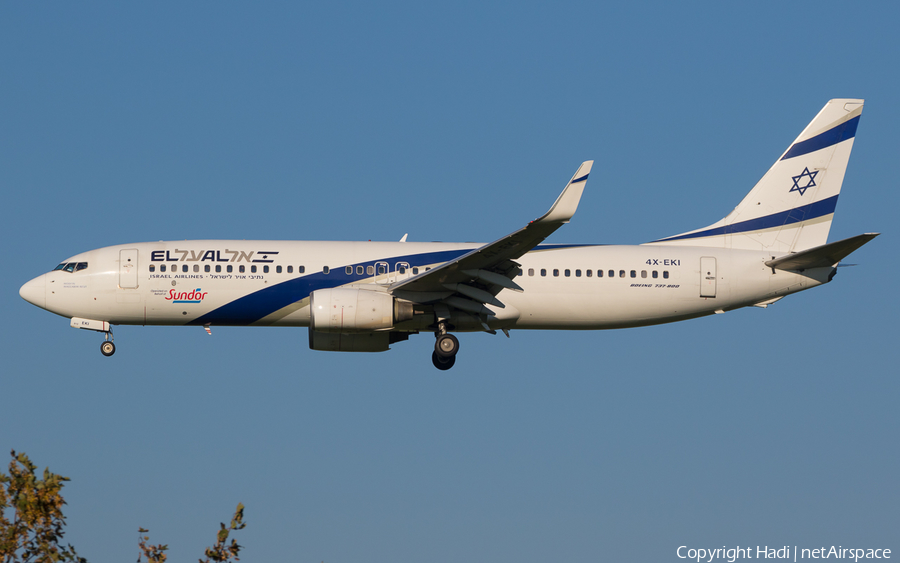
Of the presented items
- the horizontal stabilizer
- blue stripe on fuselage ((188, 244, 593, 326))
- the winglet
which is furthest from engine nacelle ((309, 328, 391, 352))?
the horizontal stabilizer

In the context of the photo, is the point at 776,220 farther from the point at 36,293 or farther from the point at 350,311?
the point at 36,293

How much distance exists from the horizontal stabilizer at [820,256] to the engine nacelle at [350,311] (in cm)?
1306

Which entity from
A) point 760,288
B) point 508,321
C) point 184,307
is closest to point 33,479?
point 184,307

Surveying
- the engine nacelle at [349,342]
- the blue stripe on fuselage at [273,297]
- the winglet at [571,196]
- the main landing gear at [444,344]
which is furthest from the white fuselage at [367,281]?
the winglet at [571,196]

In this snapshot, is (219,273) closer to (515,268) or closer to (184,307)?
(184,307)

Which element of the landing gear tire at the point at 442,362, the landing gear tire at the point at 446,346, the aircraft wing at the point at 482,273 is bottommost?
the landing gear tire at the point at 442,362

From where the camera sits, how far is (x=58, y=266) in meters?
34.6

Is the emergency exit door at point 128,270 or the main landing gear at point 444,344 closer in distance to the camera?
the emergency exit door at point 128,270

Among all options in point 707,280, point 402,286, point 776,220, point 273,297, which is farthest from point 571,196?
point 776,220

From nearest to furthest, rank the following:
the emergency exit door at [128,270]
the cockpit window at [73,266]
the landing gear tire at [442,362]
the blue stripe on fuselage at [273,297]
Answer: the blue stripe on fuselage at [273,297] < the emergency exit door at [128,270] < the cockpit window at [73,266] < the landing gear tire at [442,362]

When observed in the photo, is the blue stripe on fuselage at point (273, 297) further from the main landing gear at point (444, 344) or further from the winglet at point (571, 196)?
the winglet at point (571, 196)

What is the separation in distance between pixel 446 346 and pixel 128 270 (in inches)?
412

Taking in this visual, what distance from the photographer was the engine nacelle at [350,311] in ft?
103

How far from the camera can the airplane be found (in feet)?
107
